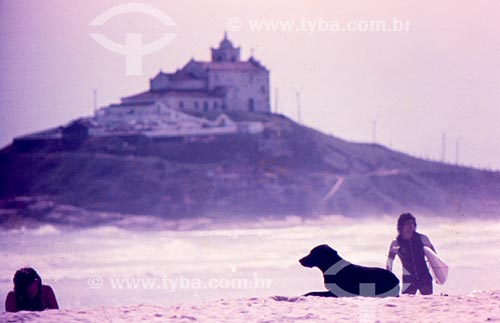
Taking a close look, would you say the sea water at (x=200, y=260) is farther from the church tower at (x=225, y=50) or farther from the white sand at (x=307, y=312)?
the church tower at (x=225, y=50)

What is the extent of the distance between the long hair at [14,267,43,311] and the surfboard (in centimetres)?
232

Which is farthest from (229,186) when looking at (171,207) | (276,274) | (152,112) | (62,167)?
(276,274)

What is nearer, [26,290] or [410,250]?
[26,290]

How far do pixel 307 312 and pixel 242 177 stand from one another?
49.2 ft

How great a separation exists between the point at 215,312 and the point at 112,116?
31.1 ft

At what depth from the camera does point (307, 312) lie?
16.6 feet

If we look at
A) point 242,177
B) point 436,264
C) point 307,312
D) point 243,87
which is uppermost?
point 243,87

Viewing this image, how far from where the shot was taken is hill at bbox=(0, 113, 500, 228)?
1287 cm

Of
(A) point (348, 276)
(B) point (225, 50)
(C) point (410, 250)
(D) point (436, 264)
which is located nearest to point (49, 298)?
(A) point (348, 276)

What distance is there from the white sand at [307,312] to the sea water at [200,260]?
1.66 m

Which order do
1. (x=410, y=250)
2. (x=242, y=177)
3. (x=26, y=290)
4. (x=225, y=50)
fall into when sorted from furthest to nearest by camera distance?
(x=242, y=177), (x=225, y=50), (x=410, y=250), (x=26, y=290)

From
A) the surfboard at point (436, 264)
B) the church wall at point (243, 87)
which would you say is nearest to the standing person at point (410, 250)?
the surfboard at point (436, 264)

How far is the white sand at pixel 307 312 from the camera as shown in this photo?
193 inches

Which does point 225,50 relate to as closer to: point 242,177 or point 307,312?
point 242,177
